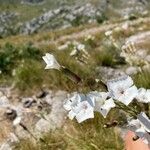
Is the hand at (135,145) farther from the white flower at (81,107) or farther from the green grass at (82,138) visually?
the white flower at (81,107)

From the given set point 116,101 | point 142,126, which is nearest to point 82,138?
point 116,101

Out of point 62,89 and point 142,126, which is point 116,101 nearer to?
point 142,126

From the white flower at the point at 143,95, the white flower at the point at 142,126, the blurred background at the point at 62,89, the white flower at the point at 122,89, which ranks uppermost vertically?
the white flower at the point at 122,89

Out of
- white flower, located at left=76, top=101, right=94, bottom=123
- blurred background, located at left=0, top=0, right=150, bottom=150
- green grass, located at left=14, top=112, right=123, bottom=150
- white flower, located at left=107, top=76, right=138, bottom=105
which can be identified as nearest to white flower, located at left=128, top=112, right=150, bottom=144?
white flower, located at left=107, top=76, right=138, bottom=105

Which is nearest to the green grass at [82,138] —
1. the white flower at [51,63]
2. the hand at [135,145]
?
the hand at [135,145]

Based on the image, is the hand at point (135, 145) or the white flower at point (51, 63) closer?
the white flower at point (51, 63)
